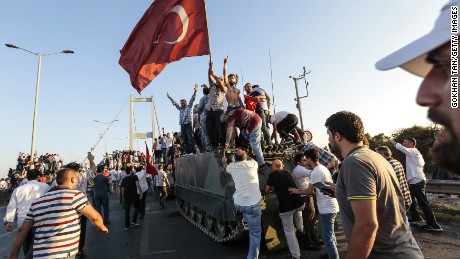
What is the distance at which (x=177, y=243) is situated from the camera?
268 inches

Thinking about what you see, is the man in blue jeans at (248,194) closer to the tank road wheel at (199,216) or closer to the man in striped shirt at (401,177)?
the man in striped shirt at (401,177)

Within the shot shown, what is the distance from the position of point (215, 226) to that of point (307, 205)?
2.50 metres

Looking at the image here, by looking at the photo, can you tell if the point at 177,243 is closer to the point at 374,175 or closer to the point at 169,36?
the point at 169,36

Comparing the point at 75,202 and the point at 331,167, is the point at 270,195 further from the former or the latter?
the point at 75,202

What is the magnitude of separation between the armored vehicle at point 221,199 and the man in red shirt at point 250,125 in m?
0.38

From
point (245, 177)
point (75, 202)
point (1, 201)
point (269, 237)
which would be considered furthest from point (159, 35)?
point (1, 201)

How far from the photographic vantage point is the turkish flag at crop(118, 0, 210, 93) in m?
6.57

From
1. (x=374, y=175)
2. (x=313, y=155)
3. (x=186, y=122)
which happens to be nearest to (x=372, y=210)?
(x=374, y=175)

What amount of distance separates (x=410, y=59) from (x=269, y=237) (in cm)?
501

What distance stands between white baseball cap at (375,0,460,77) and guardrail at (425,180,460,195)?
7.97m

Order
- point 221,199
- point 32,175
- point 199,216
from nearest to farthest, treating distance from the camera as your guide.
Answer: point 32,175 → point 221,199 → point 199,216

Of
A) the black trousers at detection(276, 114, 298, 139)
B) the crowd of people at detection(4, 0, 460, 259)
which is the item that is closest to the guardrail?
the crowd of people at detection(4, 0, 460, 259)

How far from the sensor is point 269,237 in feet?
18.0

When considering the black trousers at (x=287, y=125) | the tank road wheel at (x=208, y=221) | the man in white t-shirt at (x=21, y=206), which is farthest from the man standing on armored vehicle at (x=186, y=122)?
the man in white t-shirt at (x=21, y=206)
